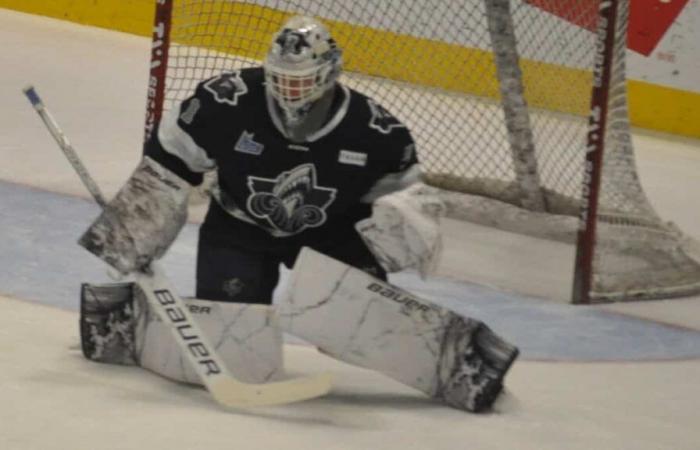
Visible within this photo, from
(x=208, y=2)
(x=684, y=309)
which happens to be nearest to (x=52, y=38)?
(x=208, y=2)

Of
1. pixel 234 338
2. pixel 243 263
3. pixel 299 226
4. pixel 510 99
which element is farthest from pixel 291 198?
pixel 510 99

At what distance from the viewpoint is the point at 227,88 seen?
411cm

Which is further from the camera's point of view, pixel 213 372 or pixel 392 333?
pixel 392 333

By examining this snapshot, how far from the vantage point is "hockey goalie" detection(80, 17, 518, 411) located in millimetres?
4027

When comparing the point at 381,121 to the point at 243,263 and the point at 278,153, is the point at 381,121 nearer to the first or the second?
the point at 278,153

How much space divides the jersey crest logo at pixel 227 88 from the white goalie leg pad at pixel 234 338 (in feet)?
1.54

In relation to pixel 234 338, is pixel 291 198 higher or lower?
higher

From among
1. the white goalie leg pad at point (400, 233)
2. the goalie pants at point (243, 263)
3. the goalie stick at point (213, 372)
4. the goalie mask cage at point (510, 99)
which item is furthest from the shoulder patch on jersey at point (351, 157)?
the goalie mask cage at point (510, 99)

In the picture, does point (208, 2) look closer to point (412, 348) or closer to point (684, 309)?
point (684, 309)

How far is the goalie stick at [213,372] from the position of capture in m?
3.85

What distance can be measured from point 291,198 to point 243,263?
25cm

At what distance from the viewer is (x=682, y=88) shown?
8.98m

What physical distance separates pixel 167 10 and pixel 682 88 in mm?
3965

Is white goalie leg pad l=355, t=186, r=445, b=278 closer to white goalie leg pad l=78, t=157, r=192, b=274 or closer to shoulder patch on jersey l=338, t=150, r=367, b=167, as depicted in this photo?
shoulder patch on jersey l=338, t=150, r=367, b=167
